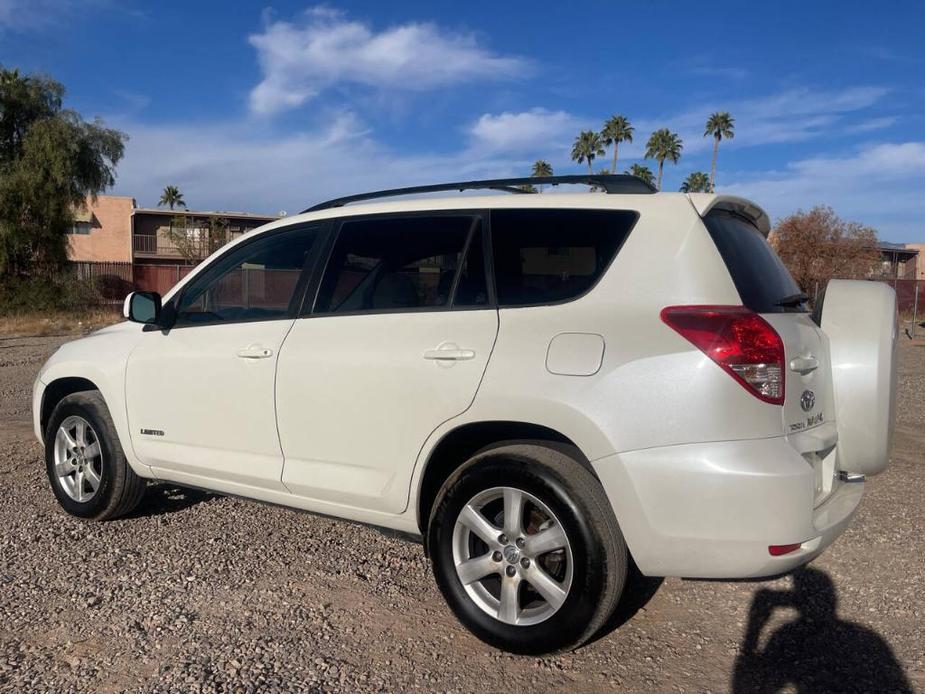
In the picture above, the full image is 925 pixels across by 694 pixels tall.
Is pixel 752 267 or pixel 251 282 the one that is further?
pixel 251 282

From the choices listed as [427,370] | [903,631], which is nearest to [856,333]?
[903,631]

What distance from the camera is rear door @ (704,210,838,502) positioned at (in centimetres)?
290

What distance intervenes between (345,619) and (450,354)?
128cm

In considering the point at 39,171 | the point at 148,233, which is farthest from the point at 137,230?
the point at 39,171

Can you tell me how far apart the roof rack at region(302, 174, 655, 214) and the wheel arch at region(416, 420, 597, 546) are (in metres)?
1.07

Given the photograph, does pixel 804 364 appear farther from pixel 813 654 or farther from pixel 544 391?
pixel 813 654

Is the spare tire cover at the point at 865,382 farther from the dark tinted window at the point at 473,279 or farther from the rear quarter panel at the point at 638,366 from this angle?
the dark tinted window at the point at 473,279

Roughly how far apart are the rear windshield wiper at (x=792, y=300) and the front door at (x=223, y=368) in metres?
2.22

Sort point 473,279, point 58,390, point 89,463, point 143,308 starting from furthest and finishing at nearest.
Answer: point 58,390 < point 89,463 < point 143,308 < point 473,279

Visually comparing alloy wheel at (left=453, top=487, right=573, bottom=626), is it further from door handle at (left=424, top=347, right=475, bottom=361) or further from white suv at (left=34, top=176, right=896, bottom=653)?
door handle at (left=424, top=347, right=475, bottom=361)

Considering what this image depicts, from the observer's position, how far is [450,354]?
327cm

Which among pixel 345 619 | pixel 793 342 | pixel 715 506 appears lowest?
pixel 345 619

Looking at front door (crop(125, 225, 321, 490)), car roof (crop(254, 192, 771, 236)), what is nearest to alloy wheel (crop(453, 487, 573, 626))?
front door (crop(125, 225, 321, 490))

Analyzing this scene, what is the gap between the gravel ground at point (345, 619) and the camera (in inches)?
118
